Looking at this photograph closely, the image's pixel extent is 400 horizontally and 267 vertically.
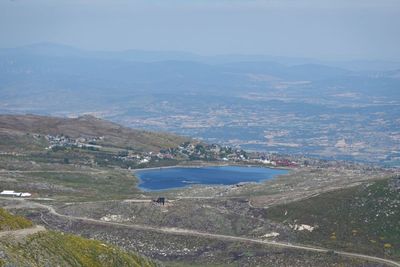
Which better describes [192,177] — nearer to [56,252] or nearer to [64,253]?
[64,253]

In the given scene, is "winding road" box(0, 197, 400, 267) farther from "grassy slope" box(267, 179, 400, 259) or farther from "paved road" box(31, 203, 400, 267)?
"grassy slope" box(267, 179, 400, 259)

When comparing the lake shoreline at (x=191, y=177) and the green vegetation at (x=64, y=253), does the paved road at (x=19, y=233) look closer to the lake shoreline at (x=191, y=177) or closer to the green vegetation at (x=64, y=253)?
the green vegetation at (x=64, y=253)

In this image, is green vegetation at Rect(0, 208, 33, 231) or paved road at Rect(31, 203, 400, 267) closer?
green vegetation at Rect(0, 208, 33, 231)

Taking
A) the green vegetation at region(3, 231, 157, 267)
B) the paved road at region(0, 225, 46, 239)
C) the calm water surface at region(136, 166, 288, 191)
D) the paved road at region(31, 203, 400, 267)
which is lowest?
the calm water surface at region(136, 166, 288, 191)

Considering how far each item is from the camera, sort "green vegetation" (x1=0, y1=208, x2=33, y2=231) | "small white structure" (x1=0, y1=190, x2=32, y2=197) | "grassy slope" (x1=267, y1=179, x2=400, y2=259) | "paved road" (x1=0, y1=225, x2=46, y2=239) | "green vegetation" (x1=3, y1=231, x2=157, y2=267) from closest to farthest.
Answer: "green vegetation" (x1=3, y1=231, x2=157, y2=267), "paved road" (x1=0, y1=225, x2=46, y2=239), "green vegetation" (x1=0, y1=208, x2=33, y2=231), "grassy slope" (x1=267, y1=179, x2=400, y2=259), "small white structure" (x1=0, y1=190, x2=32, y2=197)

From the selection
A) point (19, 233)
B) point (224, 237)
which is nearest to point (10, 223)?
point (19, 233)

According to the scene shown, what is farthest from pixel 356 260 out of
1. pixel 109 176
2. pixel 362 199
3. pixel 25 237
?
pixel 109 176

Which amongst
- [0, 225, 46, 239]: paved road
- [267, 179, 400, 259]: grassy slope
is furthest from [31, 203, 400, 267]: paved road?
[0, 225, 46, 239]: paved road

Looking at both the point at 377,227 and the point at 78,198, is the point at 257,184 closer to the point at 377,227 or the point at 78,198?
the point at 78,198
